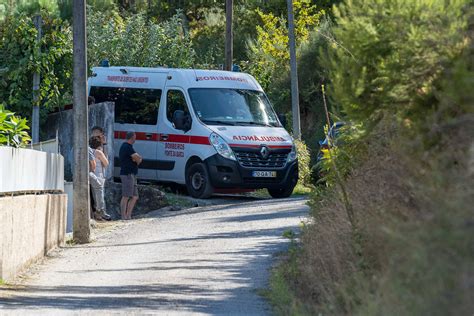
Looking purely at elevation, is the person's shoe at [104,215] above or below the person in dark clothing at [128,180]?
below

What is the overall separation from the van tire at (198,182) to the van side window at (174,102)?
4.24 feet

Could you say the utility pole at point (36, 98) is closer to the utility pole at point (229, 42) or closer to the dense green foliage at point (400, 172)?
the utility pole at point (229, 42)

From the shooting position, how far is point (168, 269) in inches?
603

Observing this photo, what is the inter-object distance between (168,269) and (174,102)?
1228 centimetres

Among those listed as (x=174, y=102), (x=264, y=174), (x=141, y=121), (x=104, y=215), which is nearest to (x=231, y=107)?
(x=174, y=102)

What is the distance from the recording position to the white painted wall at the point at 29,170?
47.9 feet

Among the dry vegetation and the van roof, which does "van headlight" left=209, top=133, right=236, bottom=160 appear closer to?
the van roof

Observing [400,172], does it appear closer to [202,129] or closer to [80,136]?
[80,136]

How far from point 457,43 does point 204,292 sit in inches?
179

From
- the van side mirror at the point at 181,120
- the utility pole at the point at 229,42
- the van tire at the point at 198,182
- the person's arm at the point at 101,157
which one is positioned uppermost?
the utility pole at the point at 229,42

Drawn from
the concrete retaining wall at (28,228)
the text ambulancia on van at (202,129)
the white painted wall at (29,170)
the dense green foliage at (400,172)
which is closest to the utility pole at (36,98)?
the text ambulancia on van at (202,129)

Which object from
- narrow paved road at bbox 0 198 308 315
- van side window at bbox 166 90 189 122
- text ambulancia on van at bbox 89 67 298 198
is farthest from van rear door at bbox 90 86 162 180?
narrow paved road at bbox 0 198 308 315

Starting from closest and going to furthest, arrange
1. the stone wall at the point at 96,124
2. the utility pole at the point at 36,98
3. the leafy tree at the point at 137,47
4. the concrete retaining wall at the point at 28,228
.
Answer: the concrete retaining wall at the point at 28,228, the utility pole at the point at 36,98, the stone wall at the point at 96,124, the leafy tree at the point at 137,47

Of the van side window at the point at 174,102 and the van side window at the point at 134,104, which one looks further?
the van side window at the point at 134,104
